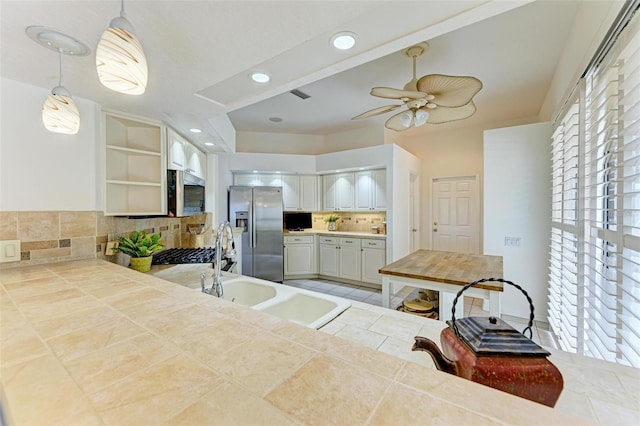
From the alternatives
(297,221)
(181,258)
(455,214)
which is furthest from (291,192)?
(455,214)

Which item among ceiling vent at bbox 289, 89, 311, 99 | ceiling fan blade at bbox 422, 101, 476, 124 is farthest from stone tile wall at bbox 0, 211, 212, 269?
ceiling fan blade at bbox 422, 101, 476, 124

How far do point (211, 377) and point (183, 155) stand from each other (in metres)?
2.93

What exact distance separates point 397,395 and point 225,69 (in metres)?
1.74

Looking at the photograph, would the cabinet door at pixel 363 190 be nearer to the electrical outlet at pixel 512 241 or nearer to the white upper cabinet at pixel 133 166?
the electrical outlet at pixel 512 241

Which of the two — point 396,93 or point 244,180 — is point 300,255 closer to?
point 244,180

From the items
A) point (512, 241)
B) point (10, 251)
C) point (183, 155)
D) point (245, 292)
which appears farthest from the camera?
point (512, 241)

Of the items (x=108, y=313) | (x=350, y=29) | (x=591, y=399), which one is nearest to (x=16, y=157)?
(x=108, y=313)

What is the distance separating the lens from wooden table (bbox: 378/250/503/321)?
6.08ft

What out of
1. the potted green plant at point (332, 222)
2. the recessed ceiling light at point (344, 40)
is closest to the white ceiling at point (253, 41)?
the recessed ceiling light at point (344, 40)

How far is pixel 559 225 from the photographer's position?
2.57 m

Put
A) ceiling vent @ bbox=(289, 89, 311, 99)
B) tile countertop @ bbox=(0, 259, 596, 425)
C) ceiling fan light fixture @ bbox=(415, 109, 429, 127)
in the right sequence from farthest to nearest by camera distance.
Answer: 1. ceiling vent @ bbox=(289, 89, 311, 99)
2. ceiling fan light fixture @ bbox=(415, 109, 429, 127)
3. tile countertop @ bbox=(0, 259, 596, 425)

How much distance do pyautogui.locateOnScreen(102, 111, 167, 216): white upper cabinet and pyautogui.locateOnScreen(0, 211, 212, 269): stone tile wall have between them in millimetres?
155

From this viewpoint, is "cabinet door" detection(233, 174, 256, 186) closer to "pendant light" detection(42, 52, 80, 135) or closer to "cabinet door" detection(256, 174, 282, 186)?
"cabinet door" detection(256, 174, 282, 186)

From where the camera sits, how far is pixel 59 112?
1.33 metres
